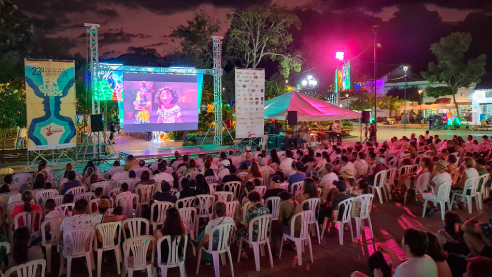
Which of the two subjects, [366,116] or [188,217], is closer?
[188,217]

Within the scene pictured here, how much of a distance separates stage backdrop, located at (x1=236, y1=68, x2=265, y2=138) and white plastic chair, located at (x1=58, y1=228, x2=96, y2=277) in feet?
31.1

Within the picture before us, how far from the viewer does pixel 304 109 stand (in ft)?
49.6

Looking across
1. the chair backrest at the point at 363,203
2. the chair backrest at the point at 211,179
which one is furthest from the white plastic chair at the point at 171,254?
the chair backrest at the point at 211,179

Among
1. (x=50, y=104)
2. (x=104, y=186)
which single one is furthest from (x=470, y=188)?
(x=50, y=104)

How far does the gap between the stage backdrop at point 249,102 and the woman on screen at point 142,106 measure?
3876mm

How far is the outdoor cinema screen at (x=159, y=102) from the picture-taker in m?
13.7

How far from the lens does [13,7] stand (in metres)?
18.2

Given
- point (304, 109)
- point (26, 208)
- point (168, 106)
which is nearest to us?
point (26, 208)

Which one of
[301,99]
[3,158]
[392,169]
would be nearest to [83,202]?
[392,169]

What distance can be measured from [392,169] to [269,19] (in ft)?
63.0

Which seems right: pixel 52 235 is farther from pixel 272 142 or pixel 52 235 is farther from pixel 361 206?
pixel 272 142

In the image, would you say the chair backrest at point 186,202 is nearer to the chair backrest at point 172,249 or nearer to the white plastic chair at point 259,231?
the white plastic chair at point 259,231

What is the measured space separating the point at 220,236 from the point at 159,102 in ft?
36.4

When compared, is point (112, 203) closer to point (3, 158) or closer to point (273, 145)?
point (3, 158)
